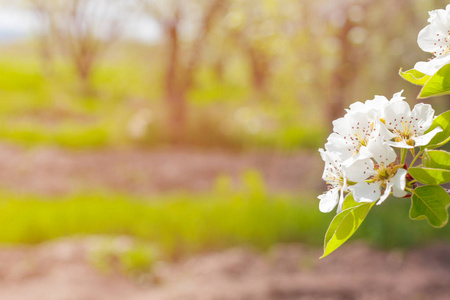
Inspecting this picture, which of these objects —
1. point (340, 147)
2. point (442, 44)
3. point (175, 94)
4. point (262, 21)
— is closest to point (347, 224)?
point (340, 147)

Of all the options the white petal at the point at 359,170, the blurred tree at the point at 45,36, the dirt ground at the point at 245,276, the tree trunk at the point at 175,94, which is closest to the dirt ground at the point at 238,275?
the dirt ground at the point at 245,276

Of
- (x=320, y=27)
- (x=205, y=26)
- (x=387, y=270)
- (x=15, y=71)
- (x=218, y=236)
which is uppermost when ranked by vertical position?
(x=15, y=71)

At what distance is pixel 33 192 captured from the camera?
20.5 feet

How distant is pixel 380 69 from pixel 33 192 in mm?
4093

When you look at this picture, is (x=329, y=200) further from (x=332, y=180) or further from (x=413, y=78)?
(x=413, y=78)

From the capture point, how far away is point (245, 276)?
138 inches

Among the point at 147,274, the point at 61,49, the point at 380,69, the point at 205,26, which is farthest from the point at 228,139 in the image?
the point at 61,49

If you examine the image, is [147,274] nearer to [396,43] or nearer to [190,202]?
[190,202]

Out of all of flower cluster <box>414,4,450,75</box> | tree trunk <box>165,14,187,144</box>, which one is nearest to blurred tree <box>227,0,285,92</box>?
tree trunk <box>165,14,187,144</box>

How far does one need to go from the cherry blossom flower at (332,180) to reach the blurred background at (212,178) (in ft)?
6.81

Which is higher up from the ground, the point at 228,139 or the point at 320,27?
the point at 320,27

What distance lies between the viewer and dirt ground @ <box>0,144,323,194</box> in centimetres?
660

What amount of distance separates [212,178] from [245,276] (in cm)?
360

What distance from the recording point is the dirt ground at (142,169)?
260 inches
